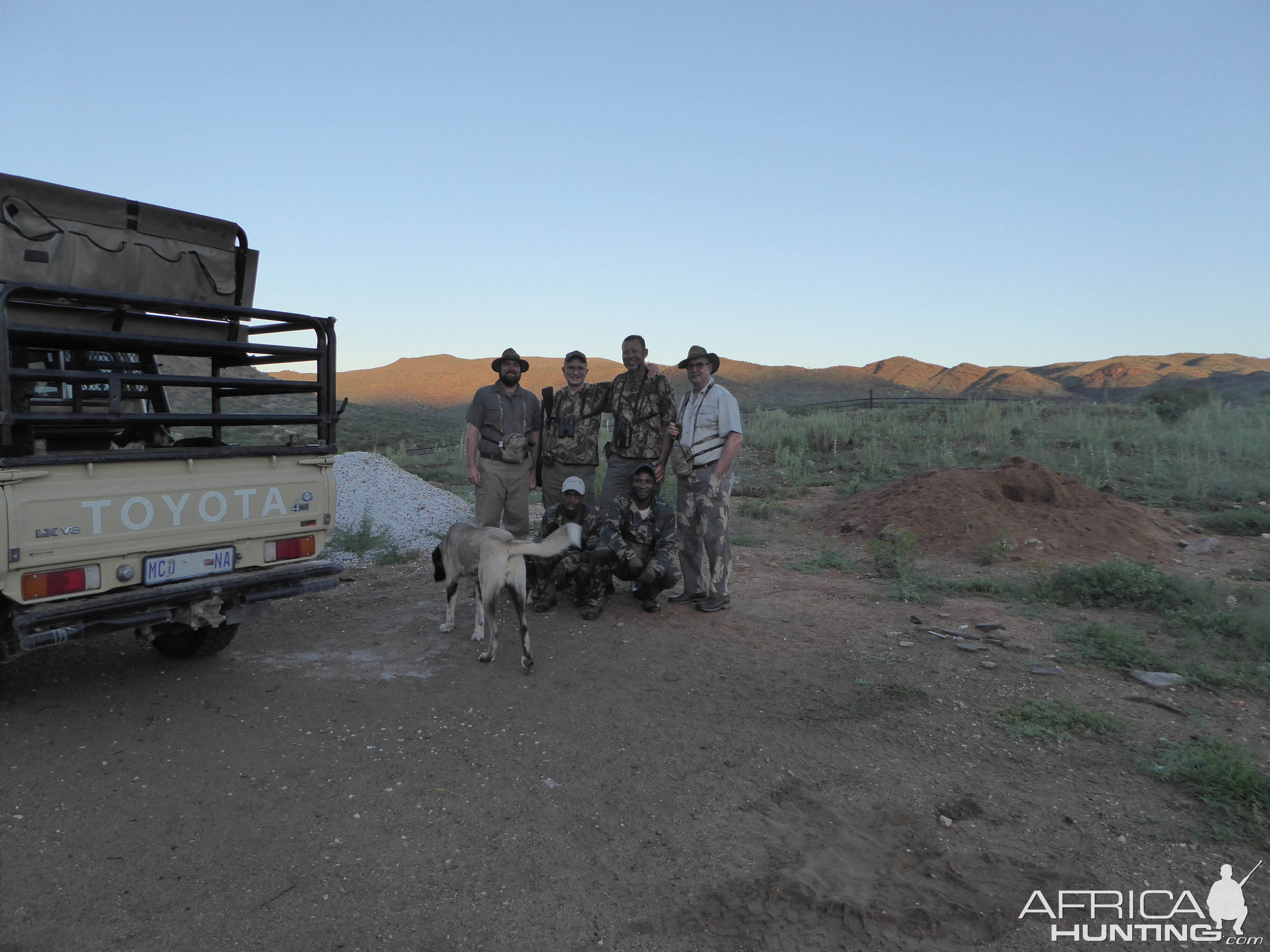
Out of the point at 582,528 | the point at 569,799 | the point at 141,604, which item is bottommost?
the point at 569,799

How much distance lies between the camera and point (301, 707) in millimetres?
4191

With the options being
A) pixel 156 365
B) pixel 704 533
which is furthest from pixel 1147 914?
pixel 156 365

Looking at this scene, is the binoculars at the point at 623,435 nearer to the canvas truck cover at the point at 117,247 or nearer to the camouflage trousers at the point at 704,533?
the camouflage trousers at the point at 704,533

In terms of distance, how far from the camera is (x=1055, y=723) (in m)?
4.05

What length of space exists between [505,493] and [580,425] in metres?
0.91

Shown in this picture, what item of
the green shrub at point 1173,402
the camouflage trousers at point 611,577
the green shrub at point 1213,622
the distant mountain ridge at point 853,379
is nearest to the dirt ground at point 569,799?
the camouflage trousers at point 611,577

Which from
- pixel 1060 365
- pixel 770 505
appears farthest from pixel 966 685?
pixel 1060 365

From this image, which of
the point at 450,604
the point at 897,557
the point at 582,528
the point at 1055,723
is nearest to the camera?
the point at 1055,723

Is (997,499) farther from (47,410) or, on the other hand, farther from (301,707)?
(47,410)

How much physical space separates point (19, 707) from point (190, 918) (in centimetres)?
244

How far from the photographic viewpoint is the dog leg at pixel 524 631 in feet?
15.7

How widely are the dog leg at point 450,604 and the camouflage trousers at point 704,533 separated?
1.80m

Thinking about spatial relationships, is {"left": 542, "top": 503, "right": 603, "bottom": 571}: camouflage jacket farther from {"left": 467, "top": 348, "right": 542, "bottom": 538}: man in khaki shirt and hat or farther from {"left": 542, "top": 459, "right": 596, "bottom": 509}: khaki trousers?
{"left": 467, "top": 348, "right": 542, "bottom": 538}: man in khaki shirt and hat

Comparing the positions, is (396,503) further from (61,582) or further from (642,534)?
(61,582)
